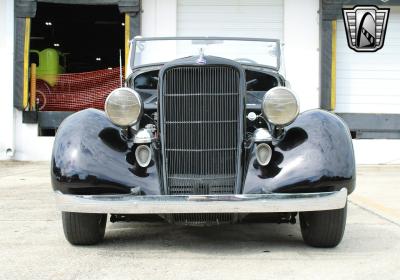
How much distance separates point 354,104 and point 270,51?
822 centimetres

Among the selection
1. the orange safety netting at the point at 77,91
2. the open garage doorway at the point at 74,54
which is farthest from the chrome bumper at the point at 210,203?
the orange safety netting at the point at 77,91

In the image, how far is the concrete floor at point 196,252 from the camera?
3.50 meters

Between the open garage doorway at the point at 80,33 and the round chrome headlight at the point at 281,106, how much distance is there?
13.6m

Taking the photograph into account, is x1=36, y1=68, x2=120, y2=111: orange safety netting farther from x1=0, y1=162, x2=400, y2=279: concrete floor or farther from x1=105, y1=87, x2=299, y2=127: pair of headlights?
x1=105, y1=87, x2=299, y2=127: pair of headlights

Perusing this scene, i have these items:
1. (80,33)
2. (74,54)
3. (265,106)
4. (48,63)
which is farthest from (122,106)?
(74,54)

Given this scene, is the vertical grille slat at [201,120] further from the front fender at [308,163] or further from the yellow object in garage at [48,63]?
the yellow object in garage at [48,63]

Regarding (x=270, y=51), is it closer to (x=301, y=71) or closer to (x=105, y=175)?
(x=105, y=175)

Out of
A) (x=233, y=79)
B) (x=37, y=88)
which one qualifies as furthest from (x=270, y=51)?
(x=37, y=88)

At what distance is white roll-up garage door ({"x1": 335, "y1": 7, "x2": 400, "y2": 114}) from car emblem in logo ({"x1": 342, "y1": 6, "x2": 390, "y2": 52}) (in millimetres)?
118

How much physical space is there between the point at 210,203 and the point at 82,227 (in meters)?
1.04

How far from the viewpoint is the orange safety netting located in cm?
1362

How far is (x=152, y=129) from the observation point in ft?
14.3

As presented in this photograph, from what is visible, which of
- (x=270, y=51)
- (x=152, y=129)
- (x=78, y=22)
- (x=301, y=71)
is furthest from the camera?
(x=78, y=22)

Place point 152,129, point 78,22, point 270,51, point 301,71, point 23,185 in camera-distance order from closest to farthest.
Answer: point 152,129
point 270,51
point 23,185
point 301,71
point 78,22
